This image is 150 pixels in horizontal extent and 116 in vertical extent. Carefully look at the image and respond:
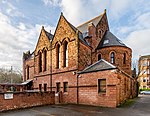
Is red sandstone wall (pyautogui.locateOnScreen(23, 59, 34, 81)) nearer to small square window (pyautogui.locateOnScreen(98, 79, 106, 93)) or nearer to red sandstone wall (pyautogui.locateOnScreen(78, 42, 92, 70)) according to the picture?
red sandstone wall (pyautogui.locateOnScreen(78, 42, 92, 70))

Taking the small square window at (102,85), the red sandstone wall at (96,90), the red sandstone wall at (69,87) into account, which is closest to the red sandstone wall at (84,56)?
the red sandstone wall at (69,87)

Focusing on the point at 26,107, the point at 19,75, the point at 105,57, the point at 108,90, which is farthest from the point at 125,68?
the point at 19,75

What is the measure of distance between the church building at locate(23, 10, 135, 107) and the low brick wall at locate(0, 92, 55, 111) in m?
2.23

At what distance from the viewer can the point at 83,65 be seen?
20000 mm

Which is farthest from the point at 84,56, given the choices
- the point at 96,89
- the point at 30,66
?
the point at 30,66

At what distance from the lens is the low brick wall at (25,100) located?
546 inches

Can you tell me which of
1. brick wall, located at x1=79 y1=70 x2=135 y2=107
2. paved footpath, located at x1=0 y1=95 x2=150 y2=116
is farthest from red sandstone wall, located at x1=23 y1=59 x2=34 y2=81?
paved footpath, located at x1=0 y1=95 x2=150 y2=116

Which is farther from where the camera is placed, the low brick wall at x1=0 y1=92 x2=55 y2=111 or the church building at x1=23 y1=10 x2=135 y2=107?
the church building at x1=23 y1=10 x2=135 y2=107

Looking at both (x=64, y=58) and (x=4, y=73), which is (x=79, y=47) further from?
(x=4, y=73)

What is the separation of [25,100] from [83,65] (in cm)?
826

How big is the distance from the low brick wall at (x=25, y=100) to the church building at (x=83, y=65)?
2.23 meters

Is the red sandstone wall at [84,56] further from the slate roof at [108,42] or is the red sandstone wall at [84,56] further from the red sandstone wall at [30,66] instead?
the red sandstone wall at [30,66]

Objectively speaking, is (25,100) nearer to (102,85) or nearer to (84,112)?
(84,112)

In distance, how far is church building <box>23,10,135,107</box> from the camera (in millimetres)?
16172
